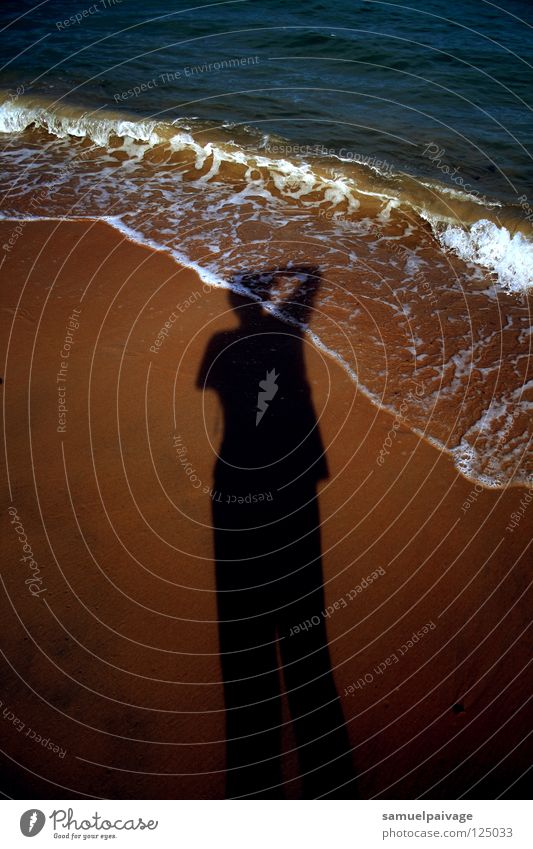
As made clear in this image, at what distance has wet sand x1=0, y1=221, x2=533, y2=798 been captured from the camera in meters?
3.23

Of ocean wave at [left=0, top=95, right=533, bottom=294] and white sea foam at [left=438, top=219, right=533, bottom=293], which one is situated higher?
ocean wave at [left=0, top=95, right=533, bottom=294]

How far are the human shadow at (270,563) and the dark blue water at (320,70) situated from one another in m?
5.78

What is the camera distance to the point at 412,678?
3.56 meters

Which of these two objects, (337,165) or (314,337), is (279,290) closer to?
(314,337)

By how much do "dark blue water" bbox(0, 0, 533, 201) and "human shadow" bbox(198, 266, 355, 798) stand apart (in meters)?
5.78

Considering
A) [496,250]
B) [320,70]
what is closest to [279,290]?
[496,250]

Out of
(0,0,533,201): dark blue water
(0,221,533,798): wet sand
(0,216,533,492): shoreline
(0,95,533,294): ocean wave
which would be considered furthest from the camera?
(0,0,533,201): dark blue water

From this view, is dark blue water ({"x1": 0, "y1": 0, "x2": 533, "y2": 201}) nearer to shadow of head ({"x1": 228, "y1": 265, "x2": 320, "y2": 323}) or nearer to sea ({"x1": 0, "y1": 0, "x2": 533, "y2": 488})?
sea ({"x1": 0, "y1": 0, "x2": 533, "y2": 488})

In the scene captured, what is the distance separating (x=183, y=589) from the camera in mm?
3963

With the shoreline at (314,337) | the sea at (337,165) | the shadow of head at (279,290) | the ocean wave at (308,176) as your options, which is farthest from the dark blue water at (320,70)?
the shoreline at (314,337)

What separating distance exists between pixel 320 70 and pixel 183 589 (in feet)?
44.1

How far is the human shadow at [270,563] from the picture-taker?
3.27 metres

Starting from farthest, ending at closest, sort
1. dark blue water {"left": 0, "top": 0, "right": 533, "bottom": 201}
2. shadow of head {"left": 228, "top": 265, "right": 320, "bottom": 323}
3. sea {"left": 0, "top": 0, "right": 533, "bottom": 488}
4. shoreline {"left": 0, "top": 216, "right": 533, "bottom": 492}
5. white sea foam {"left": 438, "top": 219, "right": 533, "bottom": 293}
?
dark blue water {"left": 0, "top": 0, "right": 533, "bottom": 201}, white sea foam {"left": 438, "top": 219, "right": 533, "bottom": 293}, shadow of head {"left": 228, "top": 265, "right": 320, "bottom": 323}, sea {"left": 0, "top": 0, "right": 533, "bottom": 488}, shoreline {"left": 0, "top": 216, "right": 533, "bottom": 492}

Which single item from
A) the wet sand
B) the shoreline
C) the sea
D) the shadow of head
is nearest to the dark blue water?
the sea
